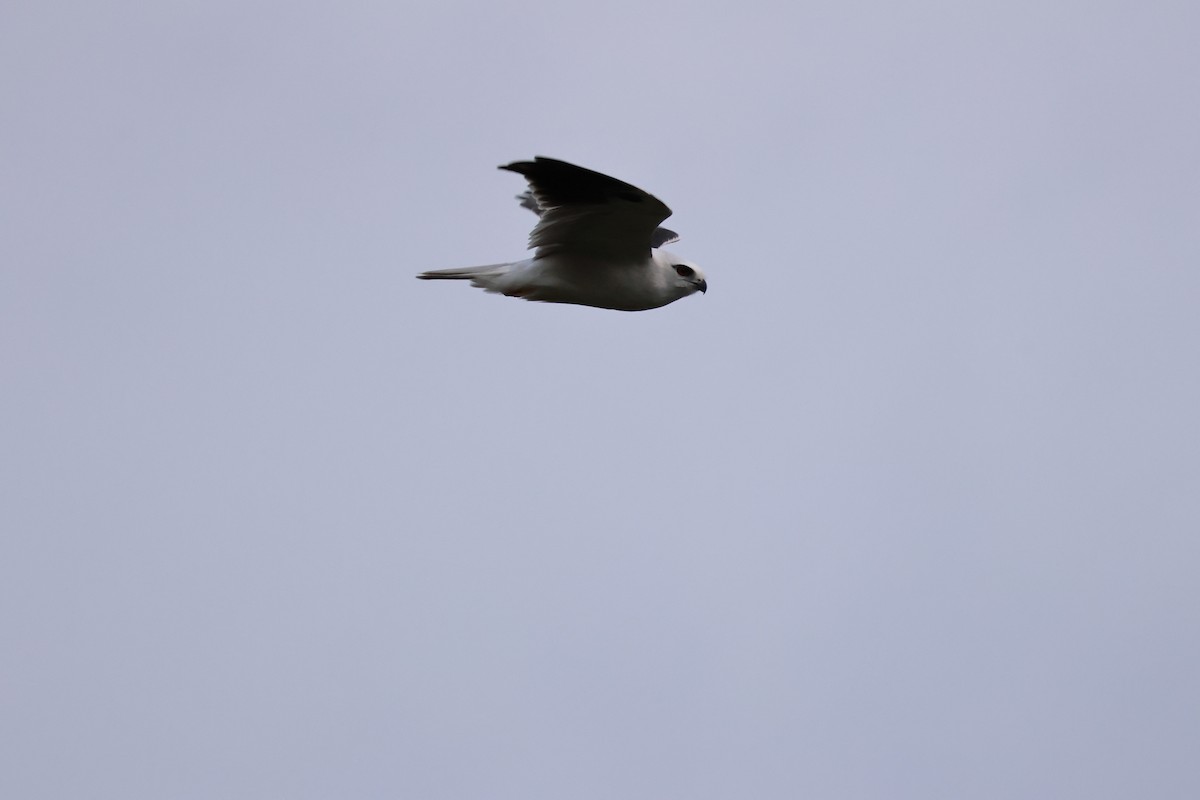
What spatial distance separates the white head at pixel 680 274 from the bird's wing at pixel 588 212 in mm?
434

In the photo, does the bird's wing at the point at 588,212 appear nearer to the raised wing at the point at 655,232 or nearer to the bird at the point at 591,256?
the bird at the point at 591,256

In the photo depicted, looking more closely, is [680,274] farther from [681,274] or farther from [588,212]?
[588,212]

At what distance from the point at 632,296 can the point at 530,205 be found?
7.96 feet

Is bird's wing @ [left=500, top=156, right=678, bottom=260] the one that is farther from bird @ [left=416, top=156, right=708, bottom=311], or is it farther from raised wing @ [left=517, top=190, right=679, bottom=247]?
raised wing @ [left=517, top=190, right=679, bottom=247]

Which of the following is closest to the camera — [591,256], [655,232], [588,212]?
[588,212]

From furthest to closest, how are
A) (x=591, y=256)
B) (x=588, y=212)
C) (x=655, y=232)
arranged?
(x=655, y=232)
(x=591, y=256)
(x=588, y=212)

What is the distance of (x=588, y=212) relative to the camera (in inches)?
522

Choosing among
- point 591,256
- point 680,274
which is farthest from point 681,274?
point 591,256

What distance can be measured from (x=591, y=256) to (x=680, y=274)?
1.04 meters

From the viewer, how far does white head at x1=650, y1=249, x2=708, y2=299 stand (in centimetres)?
1444

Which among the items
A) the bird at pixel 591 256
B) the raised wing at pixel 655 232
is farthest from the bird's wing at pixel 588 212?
the raised wing at pixel 655 232

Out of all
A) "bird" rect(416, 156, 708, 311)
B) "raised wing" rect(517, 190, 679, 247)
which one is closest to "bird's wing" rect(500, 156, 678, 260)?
"bird" rect(416, 156, 708, 311)

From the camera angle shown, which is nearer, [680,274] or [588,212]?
[588,212]

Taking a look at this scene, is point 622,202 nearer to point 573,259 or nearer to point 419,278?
point 573,259
